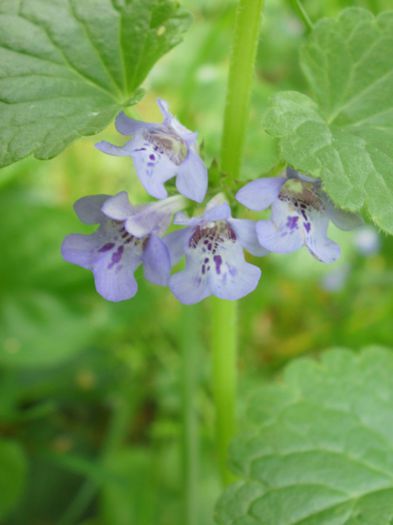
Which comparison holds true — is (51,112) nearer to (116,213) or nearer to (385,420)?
(116,213)

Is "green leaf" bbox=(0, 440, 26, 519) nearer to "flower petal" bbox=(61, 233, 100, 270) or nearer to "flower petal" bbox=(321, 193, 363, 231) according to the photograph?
"flower petal" bbox=(61, 233, 100, 270)

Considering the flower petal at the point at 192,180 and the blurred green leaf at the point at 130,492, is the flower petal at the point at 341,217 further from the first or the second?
the blurred green leaf at the point at 130,492

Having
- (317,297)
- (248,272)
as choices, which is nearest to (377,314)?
(317,297)

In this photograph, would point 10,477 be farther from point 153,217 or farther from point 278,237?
point 278,237

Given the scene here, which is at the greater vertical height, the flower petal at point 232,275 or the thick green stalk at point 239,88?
the thick green stalk at point 239,88

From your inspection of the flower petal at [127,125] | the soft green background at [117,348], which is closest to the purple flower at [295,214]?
the flower petal at [127,125]

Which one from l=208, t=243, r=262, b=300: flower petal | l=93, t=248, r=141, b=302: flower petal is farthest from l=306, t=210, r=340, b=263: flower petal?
l=93, t=248, r=141, b=302: flower petal

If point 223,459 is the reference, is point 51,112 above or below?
above
